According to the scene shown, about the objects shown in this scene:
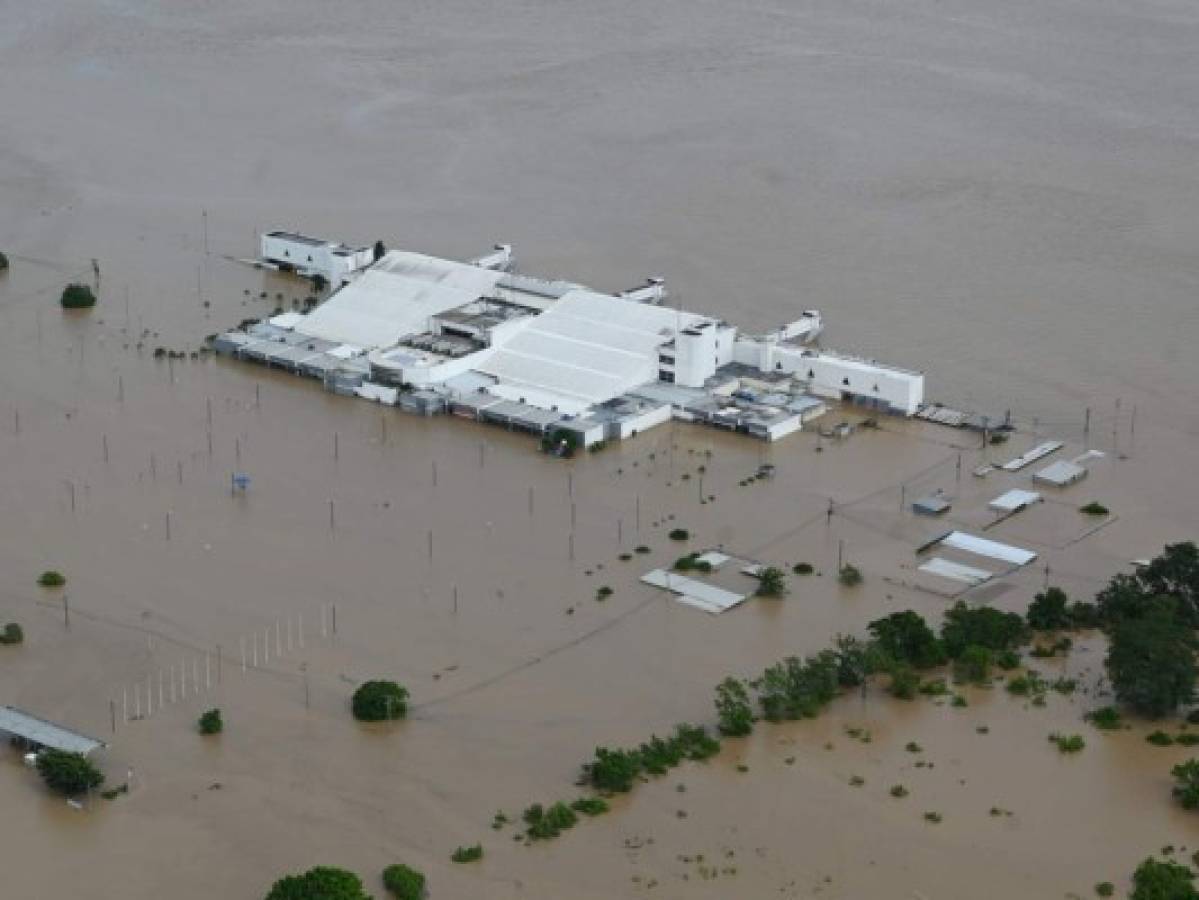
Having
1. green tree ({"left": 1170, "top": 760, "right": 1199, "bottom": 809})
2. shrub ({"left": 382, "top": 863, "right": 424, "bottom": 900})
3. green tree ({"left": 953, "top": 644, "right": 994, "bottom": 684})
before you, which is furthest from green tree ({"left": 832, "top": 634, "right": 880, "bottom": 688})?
shrub ({"left": 382, "top": 863, "right": 424, "bottom": 900})

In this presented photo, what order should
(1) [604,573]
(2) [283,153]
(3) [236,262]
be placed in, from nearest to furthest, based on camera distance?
(1) [604,573] < (3) [236,262] < (2) [283,153]

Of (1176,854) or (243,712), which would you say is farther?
(243,712)

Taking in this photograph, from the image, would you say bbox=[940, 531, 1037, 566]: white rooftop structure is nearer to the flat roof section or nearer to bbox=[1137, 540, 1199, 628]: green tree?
bbox=[1137, 540, 1199, 628]: green tree

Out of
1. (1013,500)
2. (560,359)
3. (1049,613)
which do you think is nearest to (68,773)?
(1049,613)

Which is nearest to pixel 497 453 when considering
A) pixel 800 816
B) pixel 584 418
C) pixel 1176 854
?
pixel 584 418

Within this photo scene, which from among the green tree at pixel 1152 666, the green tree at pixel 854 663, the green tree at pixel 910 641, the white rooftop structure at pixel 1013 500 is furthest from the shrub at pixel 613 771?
the white rooftop structure at pixel 1013 500

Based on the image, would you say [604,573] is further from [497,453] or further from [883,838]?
[883,838]

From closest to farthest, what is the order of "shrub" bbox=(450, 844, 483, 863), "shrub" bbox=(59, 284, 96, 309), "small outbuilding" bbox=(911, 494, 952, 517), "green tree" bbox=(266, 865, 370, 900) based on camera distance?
"green tree" bbox=(266, 865, 370, 900)
"shrub" bbox=(450, 844, 483, 863)
"small outbuilding" bbox=(911, 494, 952, 517)
"shrub" bbox=(59, 284, 96, 309)

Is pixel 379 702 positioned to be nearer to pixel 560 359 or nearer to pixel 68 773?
pixel 68 773
